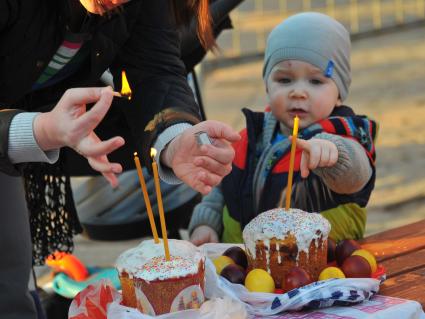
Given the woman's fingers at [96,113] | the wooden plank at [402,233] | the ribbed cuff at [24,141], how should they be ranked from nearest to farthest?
the woman's fingers at [96,113] < the ribbed cuff at [24,141] < the wooden plank at [402,233]

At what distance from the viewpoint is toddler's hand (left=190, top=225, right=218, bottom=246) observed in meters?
2.90

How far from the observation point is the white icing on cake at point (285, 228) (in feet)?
7.30

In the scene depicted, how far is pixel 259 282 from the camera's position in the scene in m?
2.18

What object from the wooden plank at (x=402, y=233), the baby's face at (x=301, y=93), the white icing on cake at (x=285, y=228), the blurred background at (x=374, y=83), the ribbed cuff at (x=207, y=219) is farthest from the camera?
the blurred background at (x=374, y=83)

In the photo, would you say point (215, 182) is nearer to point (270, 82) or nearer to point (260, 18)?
point (270, 82)

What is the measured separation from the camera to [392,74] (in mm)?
7297

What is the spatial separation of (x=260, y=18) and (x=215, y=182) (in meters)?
7.11

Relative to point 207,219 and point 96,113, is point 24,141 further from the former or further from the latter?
point 207,219

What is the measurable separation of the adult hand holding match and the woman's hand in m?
0.32

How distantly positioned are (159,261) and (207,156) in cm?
26

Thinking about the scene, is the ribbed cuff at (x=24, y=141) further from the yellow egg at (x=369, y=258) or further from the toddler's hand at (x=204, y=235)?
the toddler's hand at (x=204, y=235)

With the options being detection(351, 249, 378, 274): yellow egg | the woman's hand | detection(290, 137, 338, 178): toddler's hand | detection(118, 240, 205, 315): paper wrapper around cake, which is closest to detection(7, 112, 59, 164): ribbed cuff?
the woman's hand

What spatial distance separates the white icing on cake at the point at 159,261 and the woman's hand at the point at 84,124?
0.28 metres

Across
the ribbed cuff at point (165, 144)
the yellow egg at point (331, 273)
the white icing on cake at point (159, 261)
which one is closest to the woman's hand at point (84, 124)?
the white icing on cake at point (159, 261)
